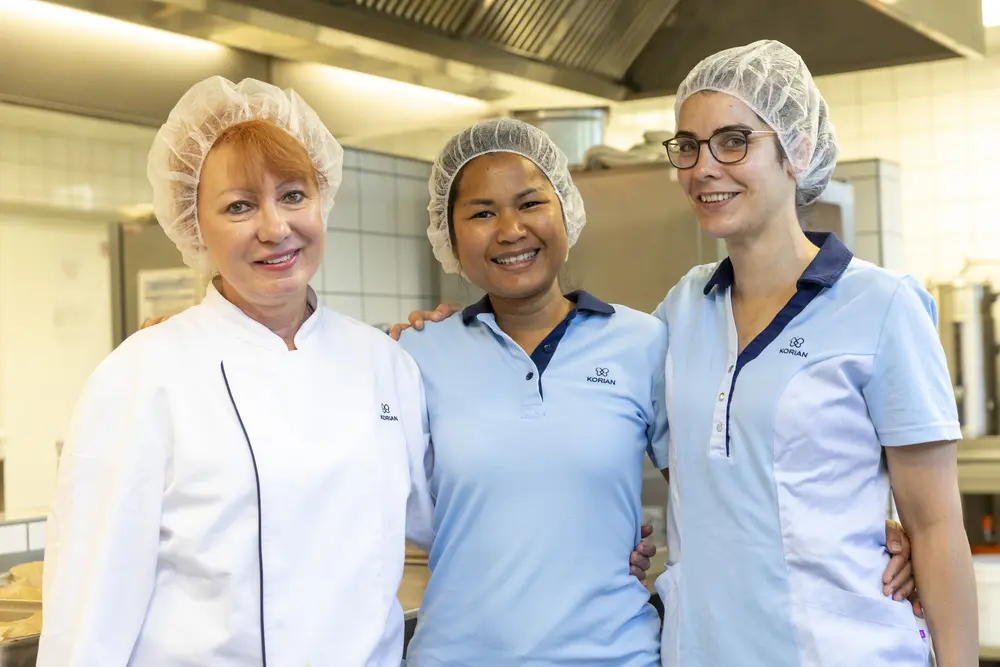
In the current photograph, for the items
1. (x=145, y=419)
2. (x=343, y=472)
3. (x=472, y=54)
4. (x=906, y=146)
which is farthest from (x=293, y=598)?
(x=906, y=146)

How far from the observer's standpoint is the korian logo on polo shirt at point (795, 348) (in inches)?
60.8

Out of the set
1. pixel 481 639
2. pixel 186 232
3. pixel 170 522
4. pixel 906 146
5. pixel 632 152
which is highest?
pixel 906 146

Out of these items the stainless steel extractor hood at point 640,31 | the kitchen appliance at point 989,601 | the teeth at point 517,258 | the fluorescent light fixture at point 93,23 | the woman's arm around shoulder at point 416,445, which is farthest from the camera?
the kitchen appliance at point 989,601

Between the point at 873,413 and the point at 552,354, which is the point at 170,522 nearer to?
the point at 552,354

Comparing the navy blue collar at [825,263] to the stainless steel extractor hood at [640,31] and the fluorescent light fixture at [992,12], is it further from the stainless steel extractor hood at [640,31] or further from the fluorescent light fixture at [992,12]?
the fluorescent light fixture at [992,12]

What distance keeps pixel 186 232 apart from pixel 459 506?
1.95ft

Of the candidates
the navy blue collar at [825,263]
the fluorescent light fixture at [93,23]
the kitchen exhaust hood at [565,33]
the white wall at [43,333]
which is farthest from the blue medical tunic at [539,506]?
the white wall at [43,333]

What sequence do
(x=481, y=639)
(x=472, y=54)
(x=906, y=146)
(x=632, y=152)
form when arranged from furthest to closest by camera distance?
1. (x=906, y=146)
2. (x=632, y=152)
3. (x=472, y=54)
4. (x=481, y=639)

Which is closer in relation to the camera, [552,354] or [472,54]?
[552,354]

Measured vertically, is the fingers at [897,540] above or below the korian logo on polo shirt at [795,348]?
below

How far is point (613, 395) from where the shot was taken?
1.78 meters

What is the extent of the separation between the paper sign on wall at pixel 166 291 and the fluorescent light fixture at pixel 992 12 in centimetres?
349

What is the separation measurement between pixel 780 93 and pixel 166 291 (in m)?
2.41

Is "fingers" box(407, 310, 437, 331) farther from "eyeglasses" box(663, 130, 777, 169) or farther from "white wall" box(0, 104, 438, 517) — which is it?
"white wall" box(0, 104, 438, 517)
